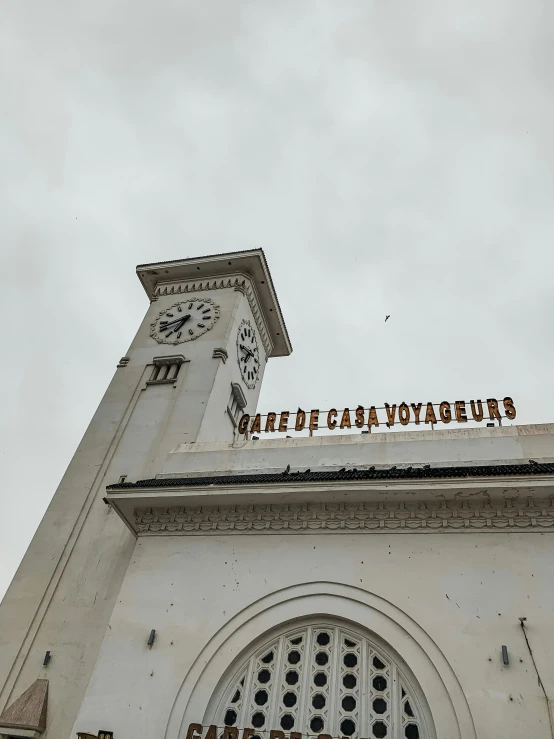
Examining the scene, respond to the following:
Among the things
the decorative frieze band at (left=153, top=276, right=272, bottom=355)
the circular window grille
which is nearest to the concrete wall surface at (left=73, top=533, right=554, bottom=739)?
the circular window grille

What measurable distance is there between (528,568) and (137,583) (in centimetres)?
655

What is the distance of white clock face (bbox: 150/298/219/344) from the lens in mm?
19422

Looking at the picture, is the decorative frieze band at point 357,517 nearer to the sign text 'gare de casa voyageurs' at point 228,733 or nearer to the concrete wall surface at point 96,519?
the concrete wall surface at point 96,519

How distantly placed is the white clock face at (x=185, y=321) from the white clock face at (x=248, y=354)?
1.28 m

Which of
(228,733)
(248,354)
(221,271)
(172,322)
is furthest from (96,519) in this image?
(221,271)

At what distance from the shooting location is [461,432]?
11.2m

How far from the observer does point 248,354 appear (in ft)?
68.8

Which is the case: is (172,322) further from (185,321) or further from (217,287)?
(217,287)

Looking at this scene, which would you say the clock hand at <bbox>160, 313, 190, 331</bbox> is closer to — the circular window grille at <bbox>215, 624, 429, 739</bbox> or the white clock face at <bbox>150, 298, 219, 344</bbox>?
the white clock face at <bbox>150, 298, 219, 344</bbox>

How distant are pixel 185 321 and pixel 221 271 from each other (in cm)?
292

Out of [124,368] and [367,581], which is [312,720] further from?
[124,368]

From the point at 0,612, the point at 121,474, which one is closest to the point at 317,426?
the point at 121,474

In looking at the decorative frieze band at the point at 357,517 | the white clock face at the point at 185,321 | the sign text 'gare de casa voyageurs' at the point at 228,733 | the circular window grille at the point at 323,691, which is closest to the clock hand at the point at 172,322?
the white clock face at the point at 185,321

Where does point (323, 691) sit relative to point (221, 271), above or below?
below
